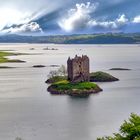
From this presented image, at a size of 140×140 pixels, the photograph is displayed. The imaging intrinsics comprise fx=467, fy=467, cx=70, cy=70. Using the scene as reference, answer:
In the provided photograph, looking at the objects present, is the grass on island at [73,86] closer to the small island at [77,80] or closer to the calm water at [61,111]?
the small island at [77,80]

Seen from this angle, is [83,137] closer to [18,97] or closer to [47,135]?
[47,135]

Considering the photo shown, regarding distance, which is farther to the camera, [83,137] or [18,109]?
[18,109]

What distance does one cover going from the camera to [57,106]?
9562 cm

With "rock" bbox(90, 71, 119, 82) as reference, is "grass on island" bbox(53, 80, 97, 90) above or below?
above

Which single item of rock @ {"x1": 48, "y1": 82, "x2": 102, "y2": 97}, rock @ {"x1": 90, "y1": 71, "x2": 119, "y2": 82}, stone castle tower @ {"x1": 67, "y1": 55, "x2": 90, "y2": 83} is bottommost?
rock @ {"x1": 90, "y1": 71, "x2": 119, "y2": 82}

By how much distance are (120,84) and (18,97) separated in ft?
133

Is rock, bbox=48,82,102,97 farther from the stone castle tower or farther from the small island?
the stone castle tower

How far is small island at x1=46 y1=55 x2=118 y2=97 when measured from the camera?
119 meters

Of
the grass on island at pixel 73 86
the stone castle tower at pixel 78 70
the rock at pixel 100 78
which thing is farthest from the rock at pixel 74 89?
the rock at pixel 100 78

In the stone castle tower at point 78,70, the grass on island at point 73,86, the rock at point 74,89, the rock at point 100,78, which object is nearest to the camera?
the rock at point 74,89

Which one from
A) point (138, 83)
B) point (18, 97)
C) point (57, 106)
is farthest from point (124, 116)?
point (138, 83)

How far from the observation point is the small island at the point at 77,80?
119344 millimetres

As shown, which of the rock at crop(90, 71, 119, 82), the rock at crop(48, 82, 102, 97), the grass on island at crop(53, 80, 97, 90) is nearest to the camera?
the rock at crop(48, 82, 102, 97)

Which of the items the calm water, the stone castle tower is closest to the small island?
the stone castle tower
